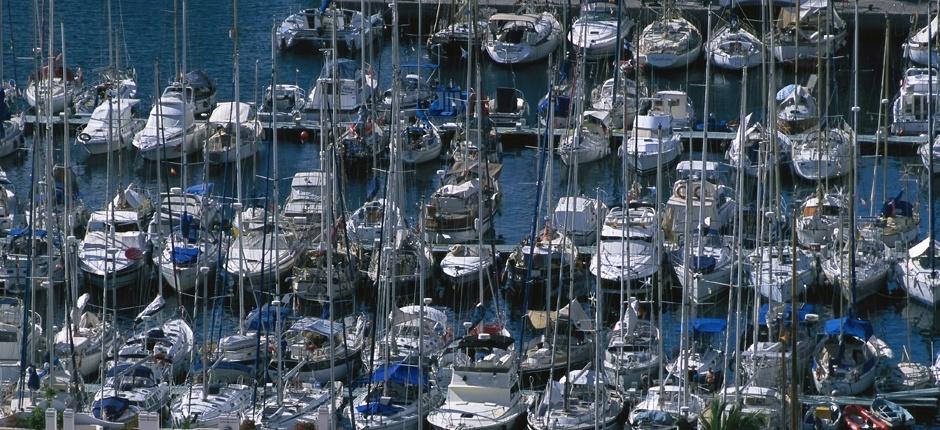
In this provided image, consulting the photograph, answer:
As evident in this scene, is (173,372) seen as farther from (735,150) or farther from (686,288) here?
(735,150)

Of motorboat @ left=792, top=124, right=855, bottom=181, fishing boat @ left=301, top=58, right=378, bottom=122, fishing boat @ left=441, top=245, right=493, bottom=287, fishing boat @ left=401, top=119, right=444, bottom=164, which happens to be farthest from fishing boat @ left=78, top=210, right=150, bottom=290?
motorboat @ left=792, top=124, right=855, bottom=181

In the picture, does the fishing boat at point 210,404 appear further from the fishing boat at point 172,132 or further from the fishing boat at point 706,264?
the fishing boat at point 172,132

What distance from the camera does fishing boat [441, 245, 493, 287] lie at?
55375 millimetres

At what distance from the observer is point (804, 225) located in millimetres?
57375

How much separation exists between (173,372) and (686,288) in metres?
10.6

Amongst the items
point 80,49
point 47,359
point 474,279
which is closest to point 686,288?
point 474,279

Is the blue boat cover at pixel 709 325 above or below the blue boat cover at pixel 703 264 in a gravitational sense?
below

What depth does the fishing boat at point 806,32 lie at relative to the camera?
7469cm

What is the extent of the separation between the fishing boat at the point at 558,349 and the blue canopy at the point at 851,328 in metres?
4.96

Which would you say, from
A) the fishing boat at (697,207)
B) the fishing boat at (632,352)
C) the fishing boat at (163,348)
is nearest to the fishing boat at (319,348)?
the fishing boat at (163,348)

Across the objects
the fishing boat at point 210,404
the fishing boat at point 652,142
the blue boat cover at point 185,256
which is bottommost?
the fishing boat at point 210,404

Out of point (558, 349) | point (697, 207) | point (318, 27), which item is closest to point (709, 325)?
point (558, 349)

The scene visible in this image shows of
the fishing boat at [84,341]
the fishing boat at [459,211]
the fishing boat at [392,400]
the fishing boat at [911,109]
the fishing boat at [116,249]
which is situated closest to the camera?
the fishing boat at [392,400]

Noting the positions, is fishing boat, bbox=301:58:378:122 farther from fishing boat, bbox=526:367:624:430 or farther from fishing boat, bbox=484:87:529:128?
fishing boat, bbox=526:367:624:430
